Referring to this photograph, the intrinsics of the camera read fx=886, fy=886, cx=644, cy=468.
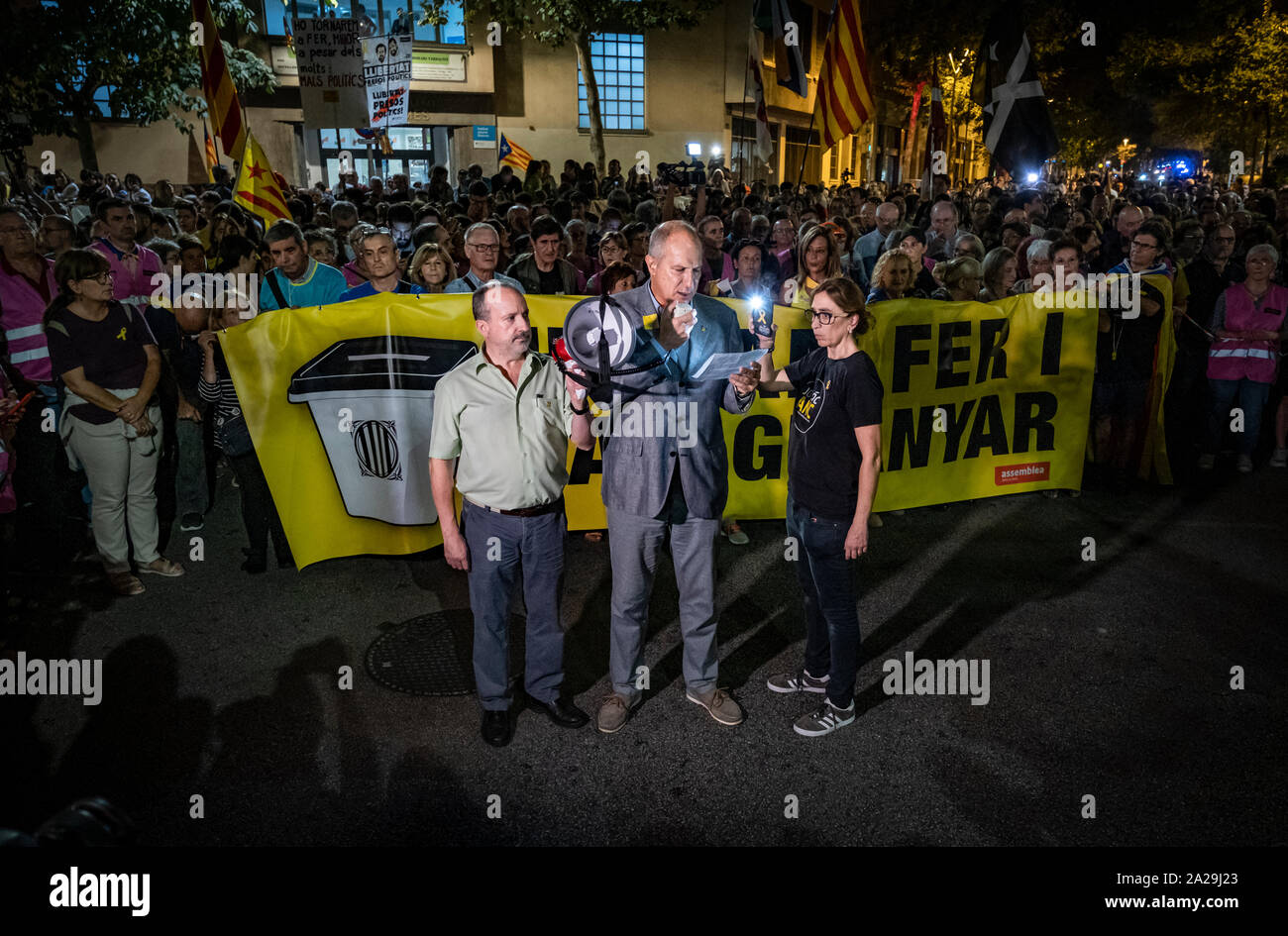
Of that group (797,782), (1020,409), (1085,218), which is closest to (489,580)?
(797,782)

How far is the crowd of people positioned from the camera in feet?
17.8

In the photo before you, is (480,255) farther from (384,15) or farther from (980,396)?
(384,15)

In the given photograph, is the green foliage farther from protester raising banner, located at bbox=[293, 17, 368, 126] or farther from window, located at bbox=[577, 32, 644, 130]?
window, located at bbox=[577, 32, 644, 130]

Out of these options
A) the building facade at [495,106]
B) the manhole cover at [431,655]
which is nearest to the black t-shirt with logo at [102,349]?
the manhole cover at [431,655]

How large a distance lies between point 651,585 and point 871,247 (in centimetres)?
795

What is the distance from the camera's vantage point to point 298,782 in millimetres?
3742

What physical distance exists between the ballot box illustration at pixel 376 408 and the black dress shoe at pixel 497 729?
206 centimetres

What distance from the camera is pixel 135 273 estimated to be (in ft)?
24.1

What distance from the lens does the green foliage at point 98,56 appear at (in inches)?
725

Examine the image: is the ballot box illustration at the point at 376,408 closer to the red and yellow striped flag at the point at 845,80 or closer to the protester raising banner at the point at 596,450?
the protester raising banner at the point at 596,450

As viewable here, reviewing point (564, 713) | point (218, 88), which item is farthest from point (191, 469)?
point (218, 88)

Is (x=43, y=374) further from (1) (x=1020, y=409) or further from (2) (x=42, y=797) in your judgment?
(1) (x=1020, y=409)

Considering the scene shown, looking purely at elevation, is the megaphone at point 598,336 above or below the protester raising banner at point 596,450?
above

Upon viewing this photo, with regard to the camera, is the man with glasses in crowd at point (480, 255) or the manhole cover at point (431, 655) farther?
the man with glasses in crowd at point (480, 255)
